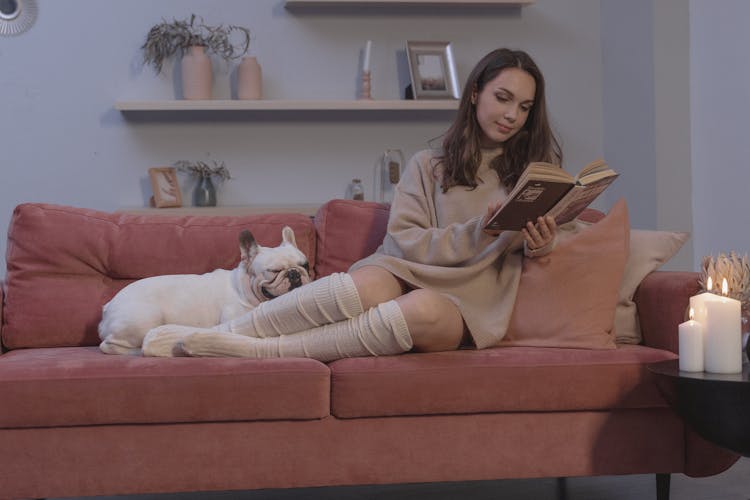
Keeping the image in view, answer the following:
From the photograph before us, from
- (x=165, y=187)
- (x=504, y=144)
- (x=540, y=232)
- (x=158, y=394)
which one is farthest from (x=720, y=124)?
(x=158, y=394)

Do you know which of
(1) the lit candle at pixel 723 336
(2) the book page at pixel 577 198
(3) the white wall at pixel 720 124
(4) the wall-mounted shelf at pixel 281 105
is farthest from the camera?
(4) the wall-mounted shelf at pixel 281 105

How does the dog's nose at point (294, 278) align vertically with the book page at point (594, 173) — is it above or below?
below

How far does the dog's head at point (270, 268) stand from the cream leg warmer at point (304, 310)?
0.18 m

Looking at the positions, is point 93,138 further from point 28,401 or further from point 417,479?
point 417,479

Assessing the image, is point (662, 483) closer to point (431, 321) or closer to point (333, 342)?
point (431, 321)

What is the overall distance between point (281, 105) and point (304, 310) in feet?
6.04

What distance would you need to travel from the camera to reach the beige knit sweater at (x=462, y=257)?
2.22 m

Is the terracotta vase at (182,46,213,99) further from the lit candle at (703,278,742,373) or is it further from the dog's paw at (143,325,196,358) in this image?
the lit candle at (703,278,742,373)

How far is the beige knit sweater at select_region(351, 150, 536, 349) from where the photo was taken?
2225 mm

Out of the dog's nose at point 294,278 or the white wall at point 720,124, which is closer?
the dog's nose at point 294,278

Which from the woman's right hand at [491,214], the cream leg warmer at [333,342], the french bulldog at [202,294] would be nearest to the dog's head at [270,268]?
the french bulldog at [202,294]

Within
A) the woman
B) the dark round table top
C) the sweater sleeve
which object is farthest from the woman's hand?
the dark round table top

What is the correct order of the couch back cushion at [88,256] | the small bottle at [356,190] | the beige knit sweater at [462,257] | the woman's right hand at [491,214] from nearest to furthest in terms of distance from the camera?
the woman's right hand at [491,214] < the beige knit sweater at [462,257] < the couch back cushion at [88,256] < the small bottle at [356,190]

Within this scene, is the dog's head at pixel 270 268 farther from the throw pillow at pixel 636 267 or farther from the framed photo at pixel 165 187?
the framed photo at pixel 165 187
